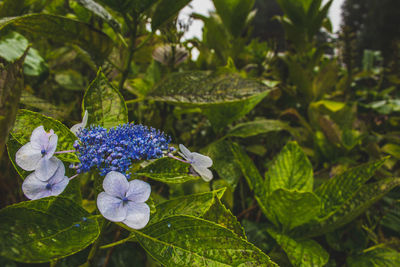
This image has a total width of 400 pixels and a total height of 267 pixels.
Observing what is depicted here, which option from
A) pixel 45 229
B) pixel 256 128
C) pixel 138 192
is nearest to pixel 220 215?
pixel 138 192

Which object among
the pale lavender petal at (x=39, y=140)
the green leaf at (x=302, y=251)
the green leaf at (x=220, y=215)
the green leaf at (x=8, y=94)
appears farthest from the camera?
the green leaf at (x=302, y=251)

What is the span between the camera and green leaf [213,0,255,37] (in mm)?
1280

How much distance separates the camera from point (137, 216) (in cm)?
49

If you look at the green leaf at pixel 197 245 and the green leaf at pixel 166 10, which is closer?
the green leaf at pixel 197 245

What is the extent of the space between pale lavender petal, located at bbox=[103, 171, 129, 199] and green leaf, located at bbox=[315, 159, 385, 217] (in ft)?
2.27

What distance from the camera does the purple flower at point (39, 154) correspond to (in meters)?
0.51

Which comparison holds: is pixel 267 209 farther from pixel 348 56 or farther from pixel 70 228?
pixel 348 56

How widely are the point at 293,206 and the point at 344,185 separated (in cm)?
19

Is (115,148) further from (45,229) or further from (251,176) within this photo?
(251,176)

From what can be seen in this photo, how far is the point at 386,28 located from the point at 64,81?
1382cm

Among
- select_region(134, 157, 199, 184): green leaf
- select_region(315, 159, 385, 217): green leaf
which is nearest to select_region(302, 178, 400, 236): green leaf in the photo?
select_region(315, 159, 385, 217): green leaf

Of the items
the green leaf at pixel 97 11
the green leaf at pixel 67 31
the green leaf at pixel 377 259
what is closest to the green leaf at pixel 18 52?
the green leaf at pixel 67 31

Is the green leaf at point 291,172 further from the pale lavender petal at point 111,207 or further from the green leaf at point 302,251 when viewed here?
the pale lavender petal at point 111,207

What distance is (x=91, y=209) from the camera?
→ 0.86 m
